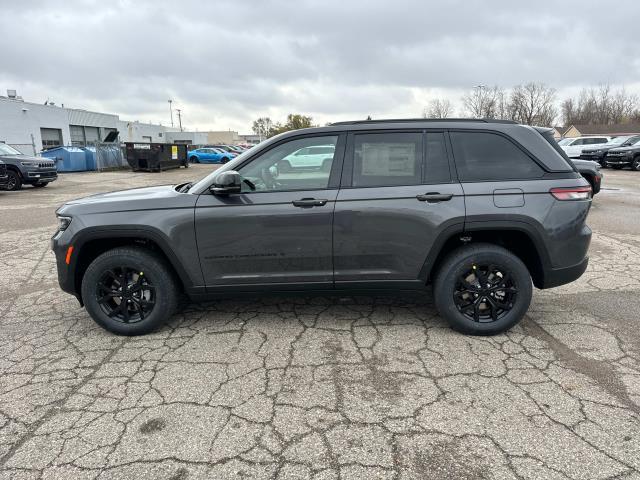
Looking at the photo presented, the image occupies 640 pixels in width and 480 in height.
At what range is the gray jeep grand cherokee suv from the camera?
11.1 ft

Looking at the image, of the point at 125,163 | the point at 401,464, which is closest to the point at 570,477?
the point at 401,464

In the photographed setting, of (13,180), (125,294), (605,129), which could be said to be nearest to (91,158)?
(13,180)

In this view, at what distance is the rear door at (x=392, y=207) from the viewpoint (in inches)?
133

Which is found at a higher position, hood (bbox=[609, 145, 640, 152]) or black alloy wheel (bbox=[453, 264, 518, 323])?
hood (bbox=[609, 145, 640, 152])

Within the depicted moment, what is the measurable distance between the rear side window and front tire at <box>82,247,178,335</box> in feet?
8.59

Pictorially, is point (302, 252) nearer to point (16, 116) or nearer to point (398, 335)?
point (398, 335)

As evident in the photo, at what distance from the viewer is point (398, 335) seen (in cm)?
362

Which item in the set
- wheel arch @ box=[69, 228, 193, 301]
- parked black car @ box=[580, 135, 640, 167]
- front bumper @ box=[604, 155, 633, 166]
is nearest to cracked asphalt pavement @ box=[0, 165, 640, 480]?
wheel arch @ box=[69, 228, 193, 301]

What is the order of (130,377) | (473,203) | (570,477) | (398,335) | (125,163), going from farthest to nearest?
(125,163) < (398,335) < (473,203) < (130,377) < (570,477)

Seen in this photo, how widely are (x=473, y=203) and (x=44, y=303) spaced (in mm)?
4421

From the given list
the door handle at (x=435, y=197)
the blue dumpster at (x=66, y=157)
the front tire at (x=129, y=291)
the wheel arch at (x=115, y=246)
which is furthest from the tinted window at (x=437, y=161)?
the blue dumpster at (x=66, y=157)

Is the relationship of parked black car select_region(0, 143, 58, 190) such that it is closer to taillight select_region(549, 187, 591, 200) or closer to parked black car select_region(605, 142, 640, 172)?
taillight select_region(549, 187, 591, 200)

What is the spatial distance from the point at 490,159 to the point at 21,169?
1681cm

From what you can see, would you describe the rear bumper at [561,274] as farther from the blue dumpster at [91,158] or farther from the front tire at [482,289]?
the blue dumpster at [91,158]
